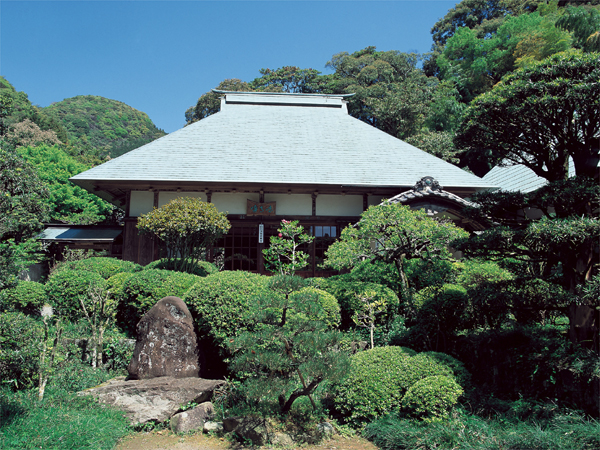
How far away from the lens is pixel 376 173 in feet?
39.5

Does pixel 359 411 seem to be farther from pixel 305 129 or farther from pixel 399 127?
pixel 399 127

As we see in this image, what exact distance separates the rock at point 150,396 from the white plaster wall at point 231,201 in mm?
7138

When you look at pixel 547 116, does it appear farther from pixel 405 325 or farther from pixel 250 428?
pixel 250 428

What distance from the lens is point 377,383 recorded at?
4.68 metres

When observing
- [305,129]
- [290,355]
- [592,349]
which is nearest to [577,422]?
[592,349]

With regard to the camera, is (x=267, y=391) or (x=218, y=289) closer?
(x=267, y=391)

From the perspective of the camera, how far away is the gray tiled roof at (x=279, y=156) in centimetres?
1135

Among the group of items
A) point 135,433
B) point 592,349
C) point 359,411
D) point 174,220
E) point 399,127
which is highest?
point 399,127

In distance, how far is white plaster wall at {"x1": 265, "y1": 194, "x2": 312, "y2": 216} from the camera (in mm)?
11992

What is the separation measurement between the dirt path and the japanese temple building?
7.08 m

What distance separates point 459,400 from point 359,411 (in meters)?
1.27

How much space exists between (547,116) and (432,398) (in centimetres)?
372

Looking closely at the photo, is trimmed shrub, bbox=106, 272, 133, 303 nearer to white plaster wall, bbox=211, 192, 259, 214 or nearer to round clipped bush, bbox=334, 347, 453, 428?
white plaster wall, bbox=211, 192, 259, 214

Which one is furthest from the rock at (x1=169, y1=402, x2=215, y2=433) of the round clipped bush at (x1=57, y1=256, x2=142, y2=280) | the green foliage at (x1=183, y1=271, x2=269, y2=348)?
the round clipped bush at (x1=57, y1=256, x2=142, y2=280)
